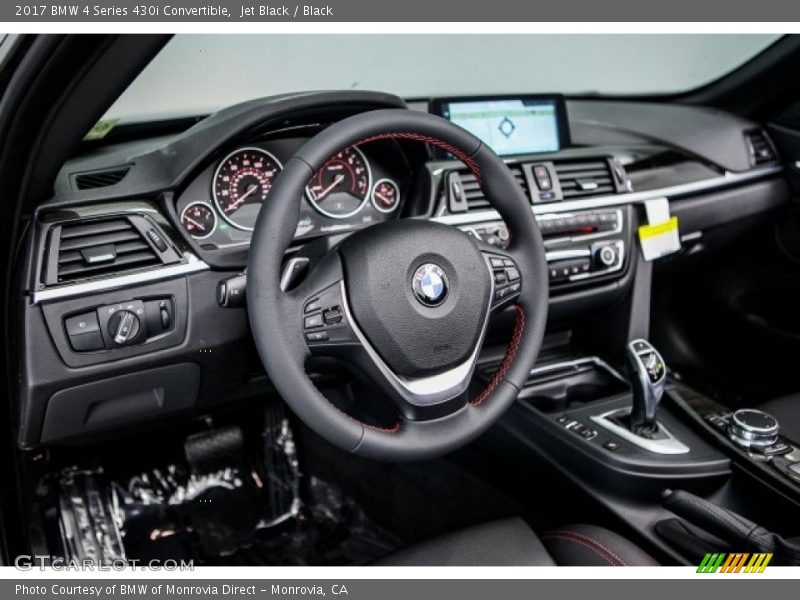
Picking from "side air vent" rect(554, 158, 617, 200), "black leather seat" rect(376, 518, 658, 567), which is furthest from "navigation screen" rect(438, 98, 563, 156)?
"black leather seat" rect(376, 518, 658, 567)

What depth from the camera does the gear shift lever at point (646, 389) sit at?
1634 mm

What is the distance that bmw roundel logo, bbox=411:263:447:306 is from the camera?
1.18m

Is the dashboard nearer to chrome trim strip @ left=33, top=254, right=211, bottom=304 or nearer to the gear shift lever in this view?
chrome trim strip @ left=33, top=254, right=211, bottom=304

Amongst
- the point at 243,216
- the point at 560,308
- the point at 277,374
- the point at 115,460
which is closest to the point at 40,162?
the point at 243,216

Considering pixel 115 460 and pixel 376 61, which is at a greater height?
pixel 376 61

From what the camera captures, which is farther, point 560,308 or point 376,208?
point 560,308

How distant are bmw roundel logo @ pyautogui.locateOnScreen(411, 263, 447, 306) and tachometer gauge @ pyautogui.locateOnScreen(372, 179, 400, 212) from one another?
15.9 inches

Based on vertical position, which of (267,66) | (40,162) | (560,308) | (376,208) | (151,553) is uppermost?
(267,66)

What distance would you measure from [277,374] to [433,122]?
439 mm

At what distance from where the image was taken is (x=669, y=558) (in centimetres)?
144

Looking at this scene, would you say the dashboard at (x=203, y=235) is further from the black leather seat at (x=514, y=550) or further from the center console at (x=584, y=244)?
the black leather seat at (x=514, y=550)

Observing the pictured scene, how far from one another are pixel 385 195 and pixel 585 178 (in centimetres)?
49

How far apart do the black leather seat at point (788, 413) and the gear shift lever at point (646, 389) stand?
0.89 feet

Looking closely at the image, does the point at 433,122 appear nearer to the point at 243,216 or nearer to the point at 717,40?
the point at 243,216
